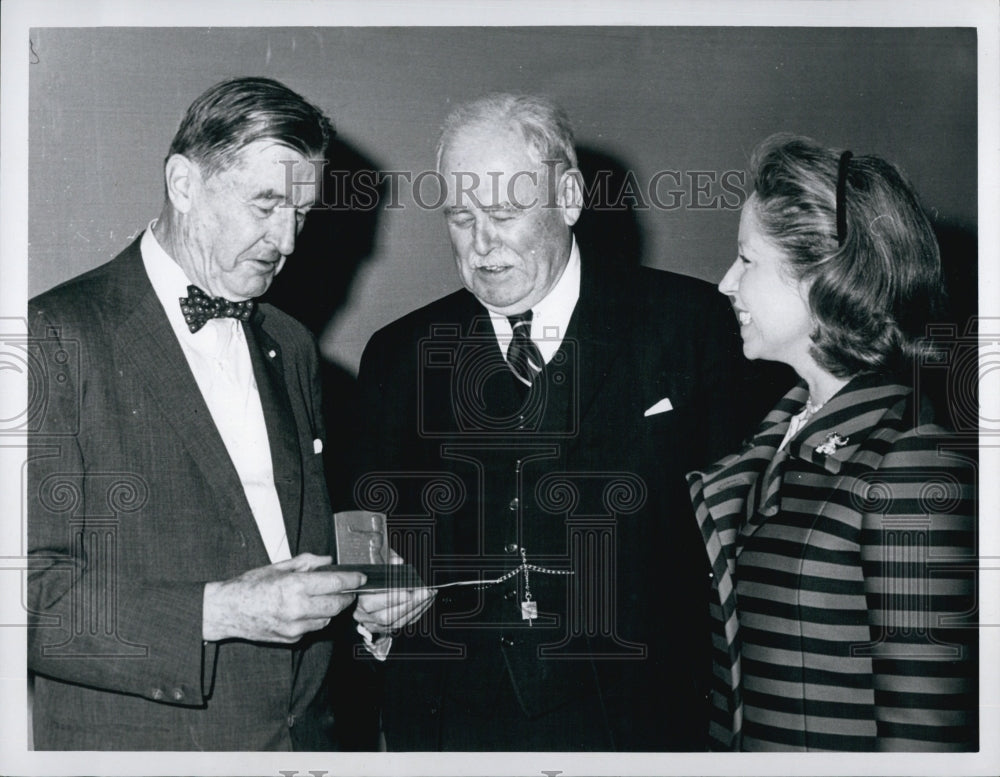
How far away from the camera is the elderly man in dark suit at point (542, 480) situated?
9.98ft

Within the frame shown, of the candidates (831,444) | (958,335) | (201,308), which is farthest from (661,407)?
(201,308)

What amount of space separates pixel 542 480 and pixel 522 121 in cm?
96

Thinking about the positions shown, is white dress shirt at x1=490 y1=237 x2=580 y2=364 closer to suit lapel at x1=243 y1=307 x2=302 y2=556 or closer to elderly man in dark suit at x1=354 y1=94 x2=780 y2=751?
elderly man in dark suit at x1=354 y1=94 x2=780 y2=751

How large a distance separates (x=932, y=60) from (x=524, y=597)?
1.85 meters

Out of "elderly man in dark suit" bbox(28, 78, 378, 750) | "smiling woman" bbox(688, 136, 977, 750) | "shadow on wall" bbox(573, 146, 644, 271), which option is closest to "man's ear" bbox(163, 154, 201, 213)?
"elderly man in dark suit" bbox(28, 78, 378, 750)

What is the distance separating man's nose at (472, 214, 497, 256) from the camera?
10.0 ft

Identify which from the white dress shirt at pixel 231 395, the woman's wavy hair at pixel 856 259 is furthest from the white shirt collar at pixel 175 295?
the woman's wavy hair at pixel 856 259

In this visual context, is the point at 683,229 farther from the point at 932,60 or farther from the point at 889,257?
the point at 932,60

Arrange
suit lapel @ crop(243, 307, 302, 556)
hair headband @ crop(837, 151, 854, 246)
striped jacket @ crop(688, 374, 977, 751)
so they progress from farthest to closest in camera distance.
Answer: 1. suit lapel @ crop(243, 307, 302, 556)
2. hair headband @ crop(837, 151, 854, 246)
3. striped jacket @ crop(688, 374, 977, 751)

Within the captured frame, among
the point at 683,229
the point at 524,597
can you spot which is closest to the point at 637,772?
the point at 524,597

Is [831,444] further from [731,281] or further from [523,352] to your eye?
[523,352]

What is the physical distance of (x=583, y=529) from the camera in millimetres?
3049

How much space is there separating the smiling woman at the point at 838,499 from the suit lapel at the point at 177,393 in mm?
1201

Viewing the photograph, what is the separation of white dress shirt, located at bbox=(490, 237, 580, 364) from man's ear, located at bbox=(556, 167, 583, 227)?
0.07 metres
